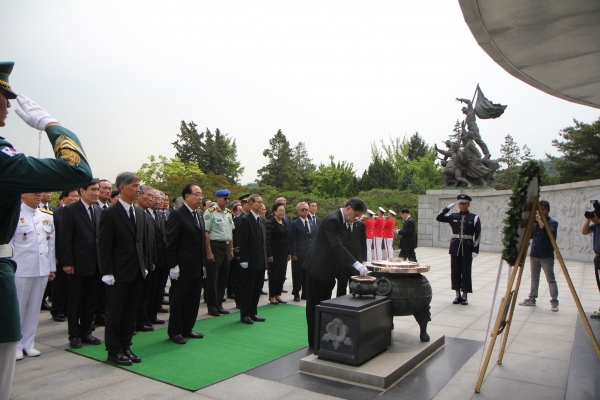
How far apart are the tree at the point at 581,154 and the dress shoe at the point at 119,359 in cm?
2972

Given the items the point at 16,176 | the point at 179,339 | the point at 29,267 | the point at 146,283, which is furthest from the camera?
the point at 146,283

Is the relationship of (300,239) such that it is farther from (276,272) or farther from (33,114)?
(33,114)

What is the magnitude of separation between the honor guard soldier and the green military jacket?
705 centimetres

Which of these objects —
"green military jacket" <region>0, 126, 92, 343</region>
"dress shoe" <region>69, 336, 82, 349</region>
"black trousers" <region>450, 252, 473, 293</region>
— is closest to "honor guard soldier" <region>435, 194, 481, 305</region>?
"black trousers" <region>450, 252, 473, 293</region>

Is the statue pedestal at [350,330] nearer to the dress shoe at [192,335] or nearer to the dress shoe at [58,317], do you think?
the dress shoe at [192,335]

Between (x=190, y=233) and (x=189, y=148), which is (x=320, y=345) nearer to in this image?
(x=190, y=233)

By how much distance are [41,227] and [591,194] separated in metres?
15.9

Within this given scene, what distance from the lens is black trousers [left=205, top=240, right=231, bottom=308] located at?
7312 millimetres

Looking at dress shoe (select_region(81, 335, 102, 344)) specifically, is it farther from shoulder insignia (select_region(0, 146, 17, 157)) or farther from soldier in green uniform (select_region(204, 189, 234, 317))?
shoulder insignia (select_region(0, 146, 17, 157))

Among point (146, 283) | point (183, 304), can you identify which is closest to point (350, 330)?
point (183, 304)

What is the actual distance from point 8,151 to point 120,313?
314cm

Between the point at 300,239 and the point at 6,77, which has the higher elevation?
the point at 6,77

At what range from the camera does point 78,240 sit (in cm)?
573

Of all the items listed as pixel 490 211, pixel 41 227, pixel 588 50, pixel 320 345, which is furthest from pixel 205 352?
pixel 490 211
